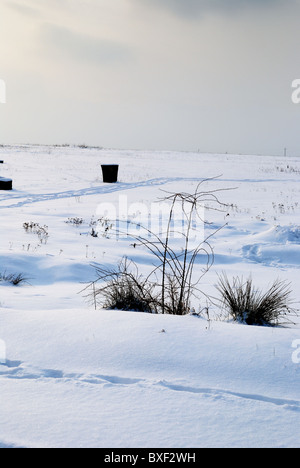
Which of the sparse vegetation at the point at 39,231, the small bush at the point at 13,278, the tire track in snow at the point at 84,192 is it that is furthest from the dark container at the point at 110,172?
the small bush at the point at 13,278

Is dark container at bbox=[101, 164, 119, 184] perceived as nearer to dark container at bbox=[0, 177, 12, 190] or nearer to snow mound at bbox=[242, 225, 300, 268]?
dark container at bbox=[0, 177, 12, 190]

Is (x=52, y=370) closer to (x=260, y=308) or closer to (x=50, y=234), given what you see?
(x=260, y=308)

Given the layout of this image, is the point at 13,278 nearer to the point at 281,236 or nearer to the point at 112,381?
the point at 112,381

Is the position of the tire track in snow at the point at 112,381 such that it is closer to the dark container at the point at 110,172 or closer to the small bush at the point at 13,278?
the small bush at the point at 13,278

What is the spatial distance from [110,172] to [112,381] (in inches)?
620

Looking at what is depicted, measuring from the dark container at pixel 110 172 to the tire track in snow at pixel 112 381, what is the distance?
50.5 feet

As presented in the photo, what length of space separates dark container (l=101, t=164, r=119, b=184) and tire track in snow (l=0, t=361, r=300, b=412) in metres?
15.4

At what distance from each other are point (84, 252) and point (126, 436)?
498 centimetres

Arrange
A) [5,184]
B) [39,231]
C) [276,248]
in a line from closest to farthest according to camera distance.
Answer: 1. [276,248]
2. [39,231]
3. [5,184]

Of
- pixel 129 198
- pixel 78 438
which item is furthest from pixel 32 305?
pixel 129 198

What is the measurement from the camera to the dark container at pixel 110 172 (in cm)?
1742

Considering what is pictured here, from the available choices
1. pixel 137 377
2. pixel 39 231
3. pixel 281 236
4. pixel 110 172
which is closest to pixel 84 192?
pixel 110 172

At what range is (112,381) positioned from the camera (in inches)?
90.3

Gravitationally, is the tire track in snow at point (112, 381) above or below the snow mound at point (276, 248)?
below
